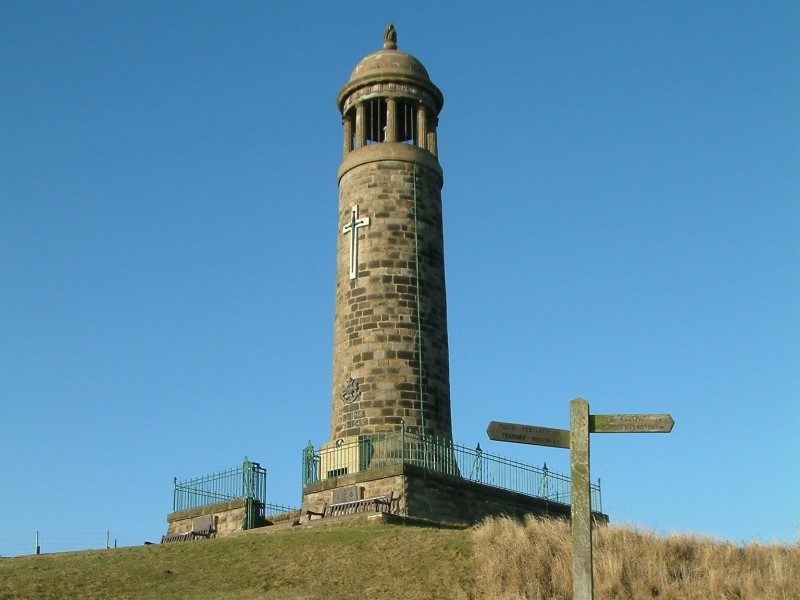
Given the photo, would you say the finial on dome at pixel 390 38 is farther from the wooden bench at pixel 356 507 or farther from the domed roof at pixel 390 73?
the wooden bench at pixel 356 507

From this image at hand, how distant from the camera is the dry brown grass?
18125 mm

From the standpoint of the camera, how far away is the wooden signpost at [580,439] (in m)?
13.1

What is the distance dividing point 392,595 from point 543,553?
2.95 m

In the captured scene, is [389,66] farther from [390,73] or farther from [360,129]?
[360,129]

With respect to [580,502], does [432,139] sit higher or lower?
higher

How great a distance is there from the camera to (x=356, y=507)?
1019 inches

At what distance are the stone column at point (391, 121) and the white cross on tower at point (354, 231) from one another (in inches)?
87.3

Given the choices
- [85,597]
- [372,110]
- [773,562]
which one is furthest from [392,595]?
[372,110]

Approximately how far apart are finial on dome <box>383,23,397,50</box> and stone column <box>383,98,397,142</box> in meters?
2.11

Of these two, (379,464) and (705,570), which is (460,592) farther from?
(379,464)

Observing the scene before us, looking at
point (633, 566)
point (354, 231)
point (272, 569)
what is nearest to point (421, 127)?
point (354, 231)

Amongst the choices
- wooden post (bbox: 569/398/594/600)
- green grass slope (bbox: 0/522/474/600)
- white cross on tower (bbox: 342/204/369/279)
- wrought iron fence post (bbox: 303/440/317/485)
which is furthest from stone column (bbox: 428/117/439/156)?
wooden post (bbox: 569/398/594/600)

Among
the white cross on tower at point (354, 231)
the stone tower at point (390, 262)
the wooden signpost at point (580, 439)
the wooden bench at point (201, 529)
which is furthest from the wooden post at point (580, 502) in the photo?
the wooden bench at point (201, 529)

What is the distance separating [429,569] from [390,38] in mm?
17905
